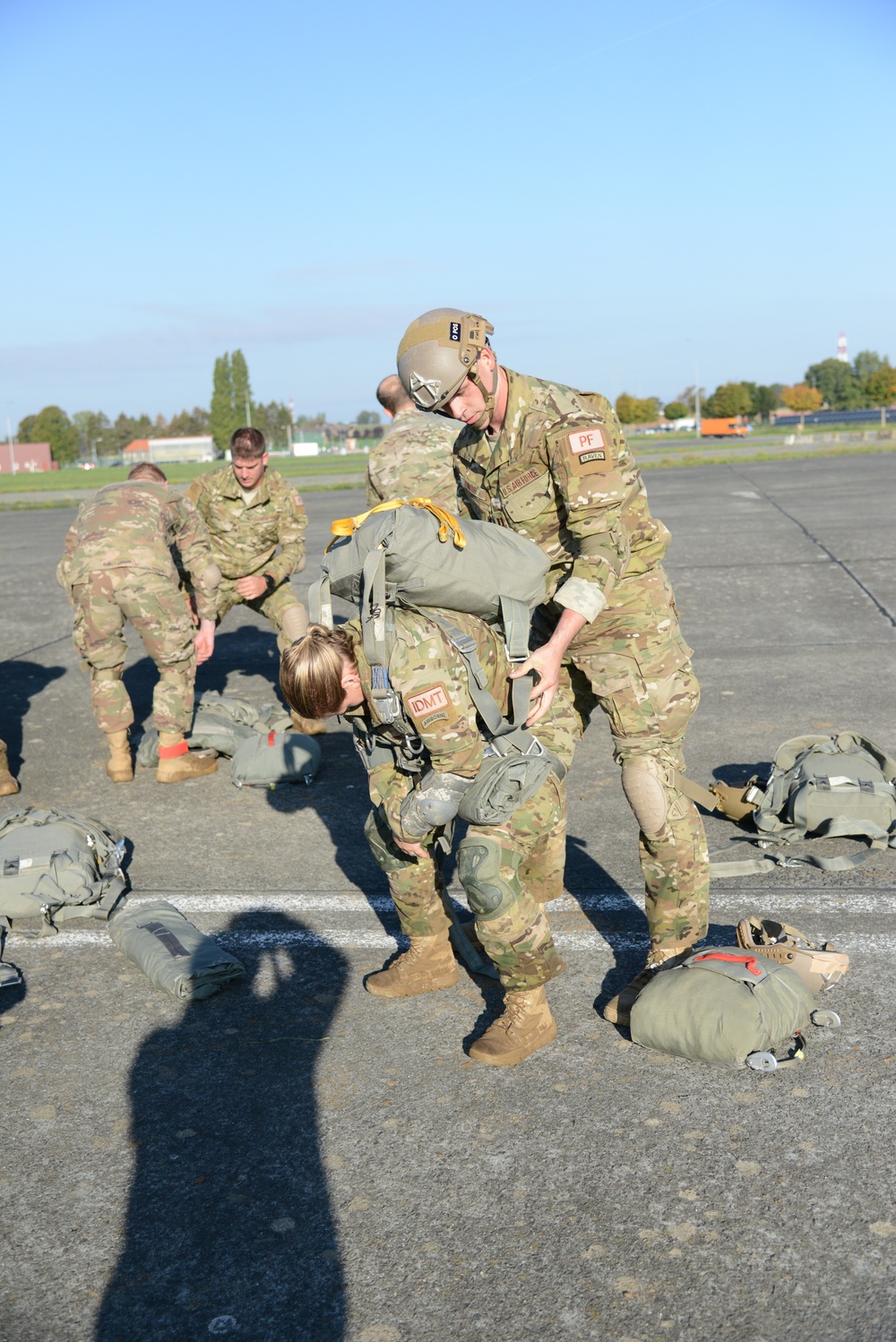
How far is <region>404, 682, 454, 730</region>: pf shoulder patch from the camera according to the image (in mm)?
3271

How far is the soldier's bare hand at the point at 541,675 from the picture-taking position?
3564mm

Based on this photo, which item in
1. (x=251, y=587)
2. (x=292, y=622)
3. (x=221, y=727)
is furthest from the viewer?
(x=292, y=622)

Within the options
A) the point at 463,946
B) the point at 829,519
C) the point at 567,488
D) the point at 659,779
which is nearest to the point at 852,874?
the point at 659,779

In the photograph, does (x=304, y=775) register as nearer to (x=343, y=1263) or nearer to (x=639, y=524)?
(x=639, y=524)

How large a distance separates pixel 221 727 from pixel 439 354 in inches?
165


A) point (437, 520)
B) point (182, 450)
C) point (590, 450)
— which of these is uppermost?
point (182, 450)

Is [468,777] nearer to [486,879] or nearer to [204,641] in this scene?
[486,879]

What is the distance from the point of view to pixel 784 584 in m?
12.5

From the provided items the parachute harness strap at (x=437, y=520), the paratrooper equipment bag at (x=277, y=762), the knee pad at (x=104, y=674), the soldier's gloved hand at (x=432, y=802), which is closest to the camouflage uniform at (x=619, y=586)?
the parachute harness strap at (x=437, y=520)

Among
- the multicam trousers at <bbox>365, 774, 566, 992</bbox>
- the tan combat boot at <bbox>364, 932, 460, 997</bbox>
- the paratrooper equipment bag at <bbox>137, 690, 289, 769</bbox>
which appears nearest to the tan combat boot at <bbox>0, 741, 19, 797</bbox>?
the paratrooper equipment bag at <bbox>137, 690, 289, 769</bbox>

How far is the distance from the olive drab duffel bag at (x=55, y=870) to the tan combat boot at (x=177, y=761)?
5.40 feet

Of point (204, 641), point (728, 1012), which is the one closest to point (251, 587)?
point (204, 641)

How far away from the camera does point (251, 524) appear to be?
825 centimetres

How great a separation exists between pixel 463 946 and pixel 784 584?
935 centimetres
